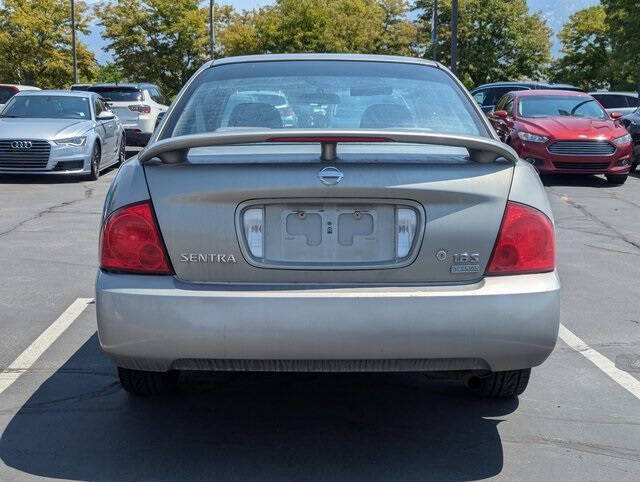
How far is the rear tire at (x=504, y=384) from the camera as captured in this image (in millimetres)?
4293

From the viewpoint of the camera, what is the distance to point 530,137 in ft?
48.4

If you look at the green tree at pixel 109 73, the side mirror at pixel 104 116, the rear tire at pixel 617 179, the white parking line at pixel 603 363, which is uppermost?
the side mirror at pixel 104 116

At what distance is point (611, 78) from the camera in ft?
193

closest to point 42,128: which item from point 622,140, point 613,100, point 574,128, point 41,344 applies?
point 574,128

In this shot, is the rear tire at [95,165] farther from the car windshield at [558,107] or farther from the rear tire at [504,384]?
the rear tire at [504,384]

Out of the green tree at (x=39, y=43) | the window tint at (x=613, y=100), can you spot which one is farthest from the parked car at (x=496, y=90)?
the green tree at (x=39, y=43)

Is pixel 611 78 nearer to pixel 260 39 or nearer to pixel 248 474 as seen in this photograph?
pixel 260 39

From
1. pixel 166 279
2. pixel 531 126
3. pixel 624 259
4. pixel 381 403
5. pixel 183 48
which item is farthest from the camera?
pixel 183 48

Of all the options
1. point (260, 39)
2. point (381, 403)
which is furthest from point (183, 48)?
point (381, 403)

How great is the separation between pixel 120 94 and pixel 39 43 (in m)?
36.1

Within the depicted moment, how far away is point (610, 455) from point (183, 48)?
57071mm

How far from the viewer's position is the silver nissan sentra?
11.3ft

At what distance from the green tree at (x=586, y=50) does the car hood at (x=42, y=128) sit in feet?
169

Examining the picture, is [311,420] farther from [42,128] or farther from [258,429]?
[42,128]
